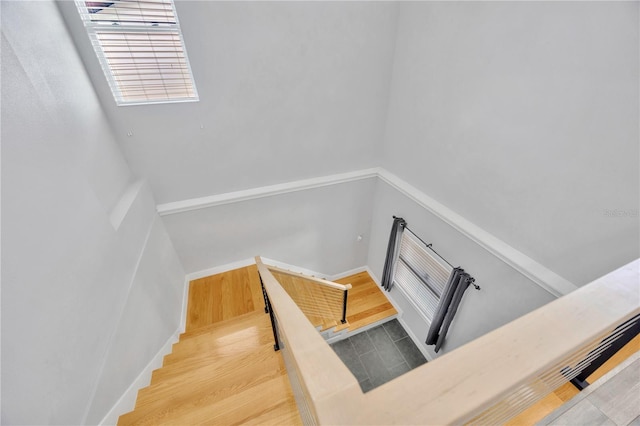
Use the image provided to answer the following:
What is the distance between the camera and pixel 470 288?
291 cm

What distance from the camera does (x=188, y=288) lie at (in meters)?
3.90

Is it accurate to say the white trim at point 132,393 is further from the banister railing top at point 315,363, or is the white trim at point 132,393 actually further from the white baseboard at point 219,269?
the banister railing top at point 315,363

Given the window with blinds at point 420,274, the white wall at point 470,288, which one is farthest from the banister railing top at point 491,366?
the window with blinds at point 420,274

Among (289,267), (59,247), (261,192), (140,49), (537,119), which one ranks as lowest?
(289,267)

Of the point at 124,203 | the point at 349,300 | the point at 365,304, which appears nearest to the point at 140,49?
the point at 124,203

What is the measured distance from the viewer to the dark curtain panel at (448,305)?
2916 millimetres

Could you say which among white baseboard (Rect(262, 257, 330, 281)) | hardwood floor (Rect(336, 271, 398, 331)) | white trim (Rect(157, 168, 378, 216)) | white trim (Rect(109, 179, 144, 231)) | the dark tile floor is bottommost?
the dark tile floor

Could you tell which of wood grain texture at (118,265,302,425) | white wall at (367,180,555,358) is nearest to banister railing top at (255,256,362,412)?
wood grain texture at (118,265,302,425)

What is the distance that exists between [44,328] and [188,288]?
9.31 feet

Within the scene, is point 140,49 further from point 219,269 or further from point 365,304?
point 365,304

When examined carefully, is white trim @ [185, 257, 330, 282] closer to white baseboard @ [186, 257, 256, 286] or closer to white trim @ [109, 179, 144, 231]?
white baseboard @ [186, 257, 256, 286]

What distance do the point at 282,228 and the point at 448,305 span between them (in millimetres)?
2581

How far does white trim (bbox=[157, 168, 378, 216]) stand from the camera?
327 centimetres

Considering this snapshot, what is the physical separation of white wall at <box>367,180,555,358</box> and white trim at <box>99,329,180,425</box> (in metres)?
3.39
